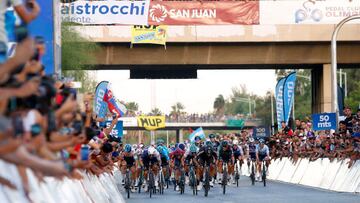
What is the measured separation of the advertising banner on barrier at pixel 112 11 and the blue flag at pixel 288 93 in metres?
7.58

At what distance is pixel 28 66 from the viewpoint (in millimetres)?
7336

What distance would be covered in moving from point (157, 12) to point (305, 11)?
6.55 metres

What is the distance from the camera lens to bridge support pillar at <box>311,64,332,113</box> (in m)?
48.5

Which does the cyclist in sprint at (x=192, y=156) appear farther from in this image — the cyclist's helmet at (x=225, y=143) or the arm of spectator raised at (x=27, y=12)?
the arm of spectator raised at (x=27, y=12)

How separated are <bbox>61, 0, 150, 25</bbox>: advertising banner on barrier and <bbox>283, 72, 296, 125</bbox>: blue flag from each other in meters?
7.58

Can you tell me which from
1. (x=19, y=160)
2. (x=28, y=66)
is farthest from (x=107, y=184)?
(x=19, y=160)

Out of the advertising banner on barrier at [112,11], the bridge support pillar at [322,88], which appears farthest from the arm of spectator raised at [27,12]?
the bridge support pillar at [322,88]

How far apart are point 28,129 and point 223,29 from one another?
3914 cm

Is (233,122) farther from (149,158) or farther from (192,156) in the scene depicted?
(192,156)

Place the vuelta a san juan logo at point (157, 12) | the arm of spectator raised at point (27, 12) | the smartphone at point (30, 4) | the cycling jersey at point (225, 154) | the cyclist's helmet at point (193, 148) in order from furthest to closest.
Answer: the vuelta a san juan logo at point (157, 12), the cycling jersey at point (225, 154), the cyclist's helmet at point (193, 148), the smartphone at point (30, 4), the arm of spectator raised at point (27, 12)

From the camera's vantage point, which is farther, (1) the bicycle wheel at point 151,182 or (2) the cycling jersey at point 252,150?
(2) the cycling jersey at point 252,150

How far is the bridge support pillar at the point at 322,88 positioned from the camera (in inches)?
1910

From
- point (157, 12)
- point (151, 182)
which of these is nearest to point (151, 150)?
point (151, 182)

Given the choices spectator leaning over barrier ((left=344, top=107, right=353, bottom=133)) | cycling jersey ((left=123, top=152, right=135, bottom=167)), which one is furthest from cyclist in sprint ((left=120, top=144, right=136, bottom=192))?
spectator leaning over barrier ((left=344, top=107, right=353, bottom=133))
